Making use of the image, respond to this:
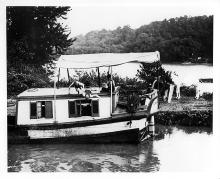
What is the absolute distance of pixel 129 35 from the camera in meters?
6.05

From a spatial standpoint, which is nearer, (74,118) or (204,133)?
(204,133)

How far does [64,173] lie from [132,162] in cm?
95

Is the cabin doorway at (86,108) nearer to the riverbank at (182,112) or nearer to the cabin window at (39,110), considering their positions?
the cabin window at (39,110)

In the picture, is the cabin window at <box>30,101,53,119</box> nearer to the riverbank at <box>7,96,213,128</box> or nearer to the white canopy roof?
the riverbank at <box>7,96,213,128</box>

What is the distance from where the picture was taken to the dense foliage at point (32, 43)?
236 inches

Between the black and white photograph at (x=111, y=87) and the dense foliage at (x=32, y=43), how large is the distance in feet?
0.05

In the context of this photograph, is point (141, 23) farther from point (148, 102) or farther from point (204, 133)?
point (204, 133)

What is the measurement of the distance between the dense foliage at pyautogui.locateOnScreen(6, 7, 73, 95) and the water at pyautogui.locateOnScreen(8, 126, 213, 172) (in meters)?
0.99

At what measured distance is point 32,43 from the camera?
6.29 metres

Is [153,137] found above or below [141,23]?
below

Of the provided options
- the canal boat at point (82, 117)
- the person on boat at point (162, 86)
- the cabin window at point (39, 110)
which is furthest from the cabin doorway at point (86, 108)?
the person on boat at point (162, 86)

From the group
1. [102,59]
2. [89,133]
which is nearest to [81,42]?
[102,59]

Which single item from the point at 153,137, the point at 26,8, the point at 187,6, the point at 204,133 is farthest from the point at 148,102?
the point at 26,8

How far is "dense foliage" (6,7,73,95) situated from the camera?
6.00 m
